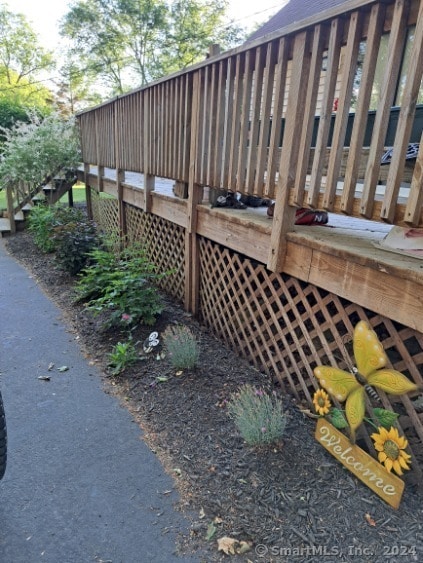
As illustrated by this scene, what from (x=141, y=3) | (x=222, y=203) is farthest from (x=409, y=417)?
(x=141, y=3)

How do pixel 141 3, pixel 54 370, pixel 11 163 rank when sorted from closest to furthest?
1. pixel 54 370
2. pixel 11 163
3. pixel 141 3

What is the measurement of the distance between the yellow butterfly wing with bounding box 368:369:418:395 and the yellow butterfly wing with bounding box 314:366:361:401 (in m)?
0.11

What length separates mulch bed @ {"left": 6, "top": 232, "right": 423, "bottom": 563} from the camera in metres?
1.68

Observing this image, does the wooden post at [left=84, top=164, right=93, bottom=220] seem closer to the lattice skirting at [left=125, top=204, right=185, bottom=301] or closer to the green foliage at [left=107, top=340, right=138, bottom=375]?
the lattice skirting at [left=125, top=204, right=185, bottom=301]

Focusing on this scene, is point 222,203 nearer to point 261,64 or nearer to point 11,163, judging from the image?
point 261,64

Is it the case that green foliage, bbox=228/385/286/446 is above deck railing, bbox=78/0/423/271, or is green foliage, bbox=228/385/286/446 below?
below

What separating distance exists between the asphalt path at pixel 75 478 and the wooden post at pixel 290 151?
1505 mm

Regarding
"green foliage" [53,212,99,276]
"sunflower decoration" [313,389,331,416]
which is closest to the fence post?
"green foliage" [53,212,99,276]

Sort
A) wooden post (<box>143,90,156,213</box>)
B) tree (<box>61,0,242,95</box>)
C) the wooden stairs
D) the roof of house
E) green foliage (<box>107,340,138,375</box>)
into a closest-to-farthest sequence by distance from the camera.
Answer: green foliage (<box>107,340,138,375</box>), wooden post (<box>143,90,156,213</box>), the roof of house, the wooden stairs, tree (<box>61,0,242,95</box>)

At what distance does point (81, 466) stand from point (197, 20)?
72.3 feet

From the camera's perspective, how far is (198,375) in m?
2.93

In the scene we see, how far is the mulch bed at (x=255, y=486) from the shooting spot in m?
1.68

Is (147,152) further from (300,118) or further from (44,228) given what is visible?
(44,228)

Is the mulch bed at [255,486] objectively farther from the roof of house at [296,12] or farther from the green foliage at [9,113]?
the green foliage at [9,113]
